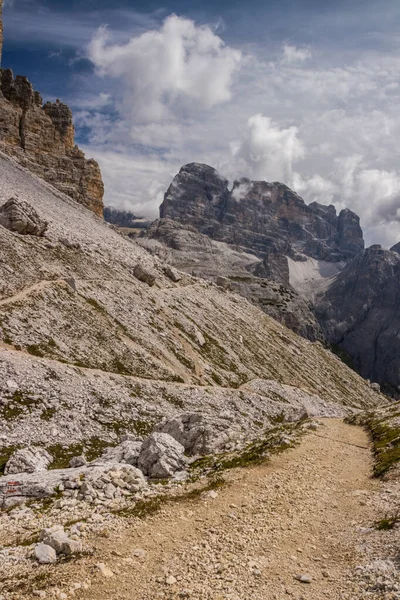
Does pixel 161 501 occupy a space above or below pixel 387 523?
below

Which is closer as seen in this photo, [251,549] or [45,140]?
[251,549]

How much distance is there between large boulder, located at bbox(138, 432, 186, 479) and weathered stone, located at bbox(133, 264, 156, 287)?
74514 millimetres

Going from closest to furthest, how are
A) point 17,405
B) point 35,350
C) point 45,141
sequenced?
point 17,405, point 35,350, point 45,141

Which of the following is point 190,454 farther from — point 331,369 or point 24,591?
point 331,369

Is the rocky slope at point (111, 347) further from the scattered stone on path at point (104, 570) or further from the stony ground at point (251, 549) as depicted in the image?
the scattered stone on path at point (104, 570)

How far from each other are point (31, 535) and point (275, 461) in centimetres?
1686

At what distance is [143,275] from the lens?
102562mm

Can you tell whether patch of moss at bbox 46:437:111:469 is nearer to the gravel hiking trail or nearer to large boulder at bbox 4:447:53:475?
large boulder at bbox 4:447:53:475

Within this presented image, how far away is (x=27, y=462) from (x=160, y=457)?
11.7m

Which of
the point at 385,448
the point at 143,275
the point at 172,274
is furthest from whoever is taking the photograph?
the point at 172,274

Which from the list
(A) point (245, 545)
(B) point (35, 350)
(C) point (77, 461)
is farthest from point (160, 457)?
(B) point (35, 350)

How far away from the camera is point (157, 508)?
21.0m

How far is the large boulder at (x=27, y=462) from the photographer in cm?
3086

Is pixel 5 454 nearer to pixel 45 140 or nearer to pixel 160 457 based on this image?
pixel 160 457
